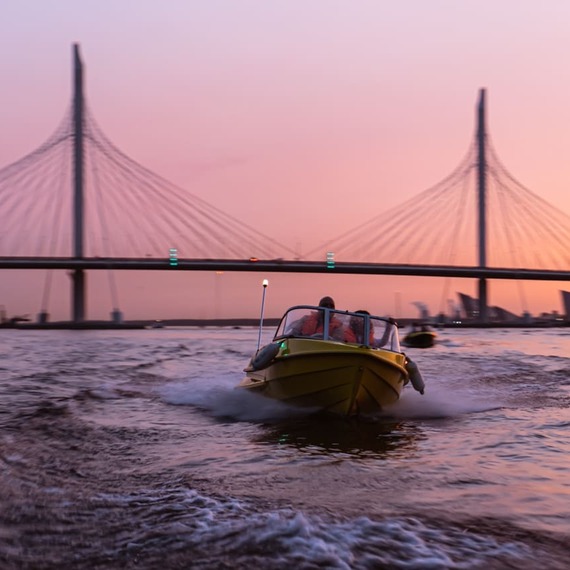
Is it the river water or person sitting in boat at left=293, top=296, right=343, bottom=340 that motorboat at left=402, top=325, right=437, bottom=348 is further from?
person sitting in boat at left=293, top=296, right=343, bottom=340

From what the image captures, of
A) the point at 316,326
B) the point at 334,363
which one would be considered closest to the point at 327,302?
the point at 316,326

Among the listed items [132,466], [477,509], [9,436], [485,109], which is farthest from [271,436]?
[485,109]

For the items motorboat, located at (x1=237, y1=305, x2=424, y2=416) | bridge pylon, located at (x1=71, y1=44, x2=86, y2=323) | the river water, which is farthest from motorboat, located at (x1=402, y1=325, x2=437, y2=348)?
bridge pylon, located at (x1=71, y1=44, x2=86, y2=323)

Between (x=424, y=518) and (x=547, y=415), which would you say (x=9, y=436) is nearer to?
(x=424, y=518)

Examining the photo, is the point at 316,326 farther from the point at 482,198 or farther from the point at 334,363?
the point at 482,198

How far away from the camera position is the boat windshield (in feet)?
30.2

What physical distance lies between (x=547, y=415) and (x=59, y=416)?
19.6 ft

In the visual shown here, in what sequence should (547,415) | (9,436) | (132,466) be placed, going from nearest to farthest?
(132,466) → (9,436) → (547,415)

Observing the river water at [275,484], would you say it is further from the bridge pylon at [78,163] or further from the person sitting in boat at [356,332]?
the bridge pylon at [78,163]

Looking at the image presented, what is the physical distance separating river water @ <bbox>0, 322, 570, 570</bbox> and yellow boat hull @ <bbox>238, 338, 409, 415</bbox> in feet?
0.87

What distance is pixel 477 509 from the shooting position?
187 inches

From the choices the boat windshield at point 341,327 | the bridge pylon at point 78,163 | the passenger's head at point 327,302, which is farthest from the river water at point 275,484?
the bridge pylon at point 78,163

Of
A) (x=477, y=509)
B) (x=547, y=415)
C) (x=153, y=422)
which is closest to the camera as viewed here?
(x=477, y=509)

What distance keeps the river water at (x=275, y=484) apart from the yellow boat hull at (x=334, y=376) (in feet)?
0.87
